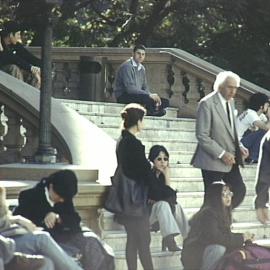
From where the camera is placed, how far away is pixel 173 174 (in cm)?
1566

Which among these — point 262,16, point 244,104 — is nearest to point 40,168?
point 244,104

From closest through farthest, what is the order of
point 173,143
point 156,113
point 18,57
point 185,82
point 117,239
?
point 117,239 < point 18,57 < point 173,143 < point 156,113 < point 185,82

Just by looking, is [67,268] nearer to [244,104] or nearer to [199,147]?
[199,147]

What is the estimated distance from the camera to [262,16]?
84.8 feet

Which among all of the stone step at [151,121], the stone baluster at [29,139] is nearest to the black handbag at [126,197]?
the stone baluster at [29,139]

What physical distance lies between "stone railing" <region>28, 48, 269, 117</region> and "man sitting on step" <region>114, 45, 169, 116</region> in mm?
2331

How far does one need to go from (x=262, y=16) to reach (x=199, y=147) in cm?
1384

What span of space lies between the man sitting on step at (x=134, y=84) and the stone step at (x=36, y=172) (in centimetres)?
637

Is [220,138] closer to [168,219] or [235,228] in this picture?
[168,219]

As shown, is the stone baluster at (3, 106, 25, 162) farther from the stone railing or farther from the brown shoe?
the stone railing

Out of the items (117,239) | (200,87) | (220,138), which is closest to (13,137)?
(117,239)

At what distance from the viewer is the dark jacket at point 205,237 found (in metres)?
11.4

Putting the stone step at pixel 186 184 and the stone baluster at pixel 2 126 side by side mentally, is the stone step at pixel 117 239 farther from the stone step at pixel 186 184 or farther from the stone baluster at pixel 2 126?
the stone baluster at pixel 2 126

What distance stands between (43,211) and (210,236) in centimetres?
208
